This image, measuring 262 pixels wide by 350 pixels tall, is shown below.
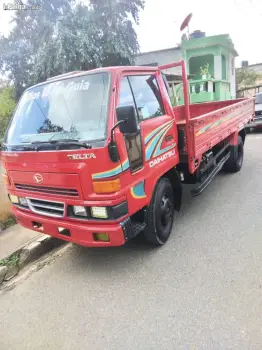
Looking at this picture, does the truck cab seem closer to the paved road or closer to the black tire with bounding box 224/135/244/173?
the paved road

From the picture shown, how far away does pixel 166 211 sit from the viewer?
346 centimetres

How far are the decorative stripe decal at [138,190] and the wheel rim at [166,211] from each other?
56 centimetres

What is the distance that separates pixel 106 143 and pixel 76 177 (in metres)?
0.42

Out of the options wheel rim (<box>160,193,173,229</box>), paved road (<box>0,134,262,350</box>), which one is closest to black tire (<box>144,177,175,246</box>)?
wheel rim (<box>160,193,173,229</box>)

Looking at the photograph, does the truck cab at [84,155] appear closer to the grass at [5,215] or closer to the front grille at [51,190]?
the front grille at [51,190]

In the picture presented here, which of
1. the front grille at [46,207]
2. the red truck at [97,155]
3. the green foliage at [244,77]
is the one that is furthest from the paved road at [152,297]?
the green foliage at [244,77]

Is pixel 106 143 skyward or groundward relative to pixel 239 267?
skyward

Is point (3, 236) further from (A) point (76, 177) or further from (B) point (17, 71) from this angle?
(B) point (17, 71)

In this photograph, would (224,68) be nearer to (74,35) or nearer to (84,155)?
(74,35)

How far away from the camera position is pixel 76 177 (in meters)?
2.50

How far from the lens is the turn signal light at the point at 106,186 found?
2.47 meters

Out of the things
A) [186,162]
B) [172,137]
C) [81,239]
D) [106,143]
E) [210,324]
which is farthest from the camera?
[186,162]

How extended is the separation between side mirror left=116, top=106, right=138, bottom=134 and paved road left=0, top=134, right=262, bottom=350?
5.13 ft

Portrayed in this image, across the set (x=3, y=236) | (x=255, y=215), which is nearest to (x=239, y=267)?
(x=255, y=215)
